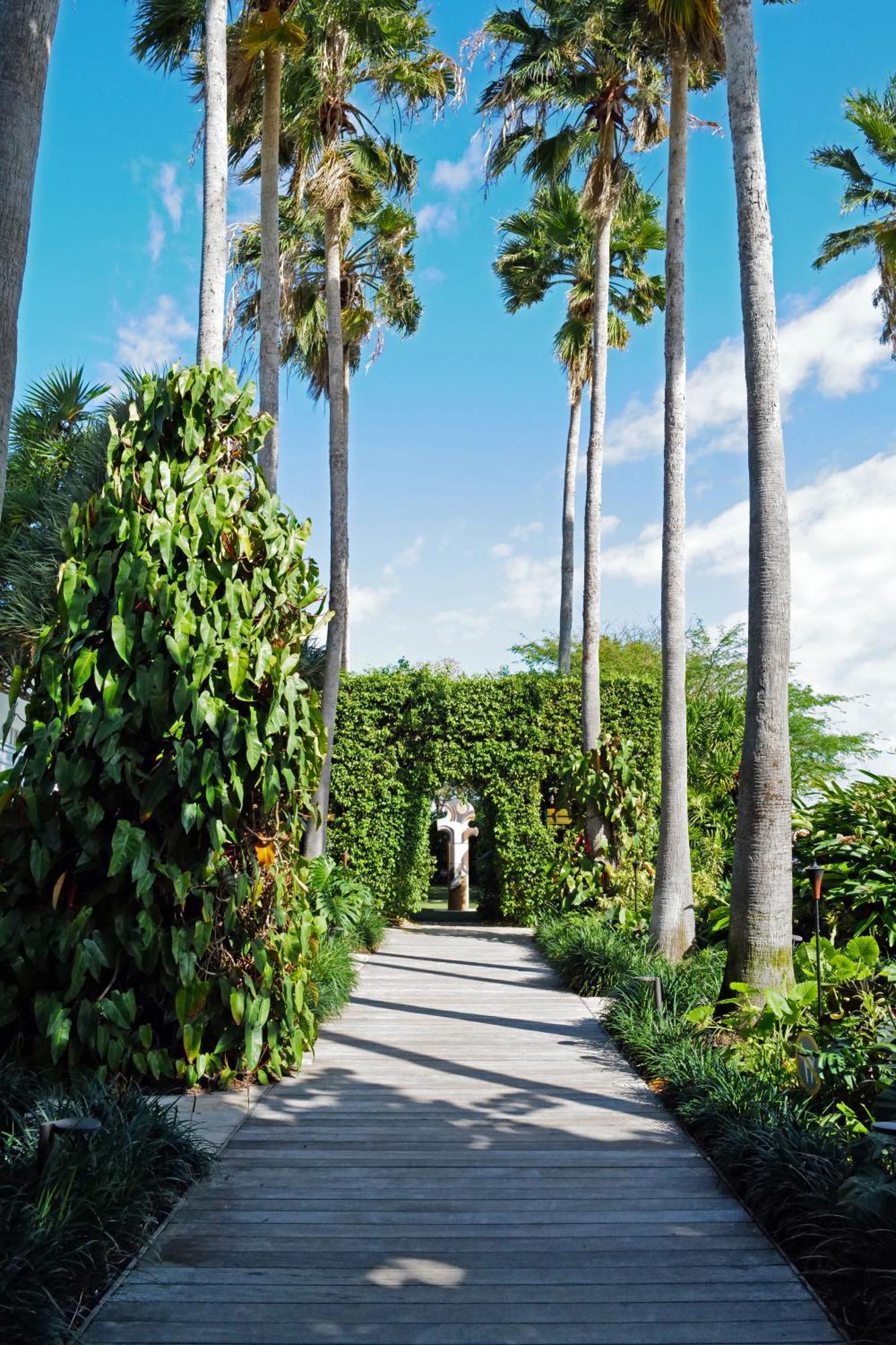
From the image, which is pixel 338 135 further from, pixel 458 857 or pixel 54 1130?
pixel 458 857

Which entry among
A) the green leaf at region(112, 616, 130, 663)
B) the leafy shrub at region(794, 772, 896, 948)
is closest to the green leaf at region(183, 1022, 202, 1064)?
the green leaf at region(112, 616, 130, 663)

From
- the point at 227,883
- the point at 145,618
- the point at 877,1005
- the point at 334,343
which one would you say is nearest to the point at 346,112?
the point at 334,343

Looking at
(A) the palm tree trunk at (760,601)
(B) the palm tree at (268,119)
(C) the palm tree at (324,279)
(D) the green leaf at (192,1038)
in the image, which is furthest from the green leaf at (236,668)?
(C) the palm tree at (324,279)

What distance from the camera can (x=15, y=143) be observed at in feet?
10.3

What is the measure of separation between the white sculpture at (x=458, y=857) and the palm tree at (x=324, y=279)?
26.7ft

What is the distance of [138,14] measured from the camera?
32.8ft

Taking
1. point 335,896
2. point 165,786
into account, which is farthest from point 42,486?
point 165,786

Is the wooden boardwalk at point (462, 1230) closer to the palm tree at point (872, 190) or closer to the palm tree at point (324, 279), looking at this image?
the palm tree at point (324, 279)

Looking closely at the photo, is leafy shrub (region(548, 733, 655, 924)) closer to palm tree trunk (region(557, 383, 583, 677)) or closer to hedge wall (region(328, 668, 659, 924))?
hedge wall (region(328, 668, 659, 924))

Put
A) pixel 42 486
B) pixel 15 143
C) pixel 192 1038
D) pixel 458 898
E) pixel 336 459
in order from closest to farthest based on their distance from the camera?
1. pixel 15 143
2. pixel 192 1038
3. pixel 42 486
4. pixel 336 459
5. pixel 458 898

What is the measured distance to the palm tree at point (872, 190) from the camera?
15.5m

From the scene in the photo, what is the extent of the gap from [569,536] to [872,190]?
757 cm

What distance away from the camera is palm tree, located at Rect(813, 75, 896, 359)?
51.0 feet

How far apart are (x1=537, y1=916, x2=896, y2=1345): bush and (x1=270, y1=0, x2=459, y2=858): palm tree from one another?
6.68 metres
